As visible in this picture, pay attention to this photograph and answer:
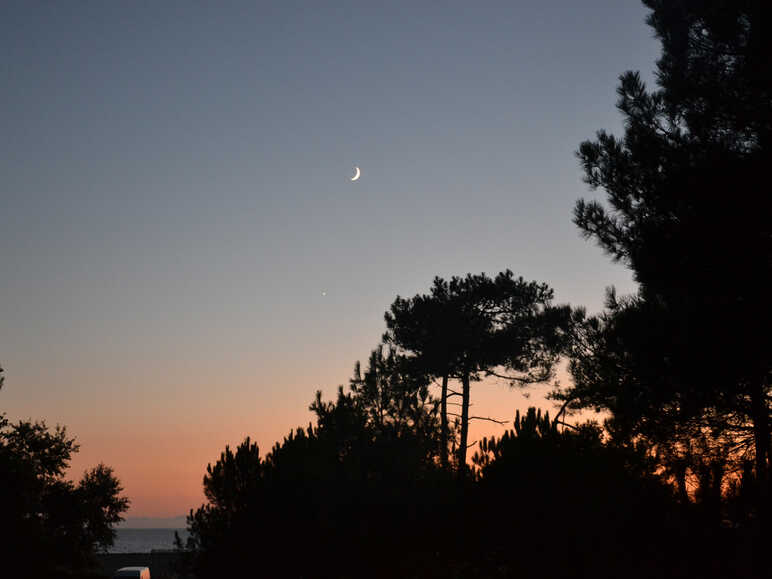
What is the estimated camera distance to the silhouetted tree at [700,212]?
15.2 meters

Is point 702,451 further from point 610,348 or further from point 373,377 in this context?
point 373,377

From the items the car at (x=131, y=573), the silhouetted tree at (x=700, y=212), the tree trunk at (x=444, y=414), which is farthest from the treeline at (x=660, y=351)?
the car at (x=131, y=573)

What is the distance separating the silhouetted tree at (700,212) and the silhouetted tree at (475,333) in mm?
18985

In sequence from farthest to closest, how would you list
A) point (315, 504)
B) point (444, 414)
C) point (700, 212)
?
point (444, 414) → point (315, 504) → point (700, 212)

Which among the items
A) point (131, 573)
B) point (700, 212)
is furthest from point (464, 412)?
point (700, 212)

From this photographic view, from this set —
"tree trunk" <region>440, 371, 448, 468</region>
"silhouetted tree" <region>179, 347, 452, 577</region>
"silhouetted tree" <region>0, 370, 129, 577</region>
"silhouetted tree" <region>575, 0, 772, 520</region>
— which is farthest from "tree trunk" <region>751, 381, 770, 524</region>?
"silhouetted tree" <region>0, 370, 129, 577</region>

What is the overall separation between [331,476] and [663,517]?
15293 mm

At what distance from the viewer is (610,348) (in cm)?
1753

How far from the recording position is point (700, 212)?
15.6m

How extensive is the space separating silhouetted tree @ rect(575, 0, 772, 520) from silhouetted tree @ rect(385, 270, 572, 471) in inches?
747

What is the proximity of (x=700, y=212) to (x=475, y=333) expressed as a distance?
70.1ft

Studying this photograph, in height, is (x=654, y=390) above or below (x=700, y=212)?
below

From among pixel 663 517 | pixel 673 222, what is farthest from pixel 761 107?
pixel 663 517

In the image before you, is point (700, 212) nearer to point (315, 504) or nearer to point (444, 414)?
point (315, 504)
